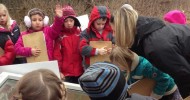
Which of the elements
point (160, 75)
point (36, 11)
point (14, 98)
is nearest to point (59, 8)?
point (36, 11)

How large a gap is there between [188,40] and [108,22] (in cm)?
141

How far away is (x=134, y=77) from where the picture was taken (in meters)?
3.27

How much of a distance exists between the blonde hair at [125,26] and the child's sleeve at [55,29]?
1.07 m

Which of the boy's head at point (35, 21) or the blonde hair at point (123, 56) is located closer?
the blonde hair at point (123, 56)

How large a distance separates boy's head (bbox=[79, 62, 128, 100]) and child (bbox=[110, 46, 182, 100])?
44.7 inches

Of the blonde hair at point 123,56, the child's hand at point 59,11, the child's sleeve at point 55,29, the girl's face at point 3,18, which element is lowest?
the blonde hair at point 123,56

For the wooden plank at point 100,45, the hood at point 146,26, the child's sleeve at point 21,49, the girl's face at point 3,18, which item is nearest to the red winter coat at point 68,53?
the wooden plank at point 100,45

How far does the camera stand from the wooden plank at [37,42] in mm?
3834

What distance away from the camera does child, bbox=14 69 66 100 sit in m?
1.96

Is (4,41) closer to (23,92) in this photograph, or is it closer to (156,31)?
(156,31)

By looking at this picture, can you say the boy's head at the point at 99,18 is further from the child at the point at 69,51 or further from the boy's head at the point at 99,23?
the child at the point at 69,51

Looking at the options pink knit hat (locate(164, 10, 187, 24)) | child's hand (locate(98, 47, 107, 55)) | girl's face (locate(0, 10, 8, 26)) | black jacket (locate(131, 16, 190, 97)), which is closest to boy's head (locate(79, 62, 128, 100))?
black jacket (locate(131, 16, 190, 97))

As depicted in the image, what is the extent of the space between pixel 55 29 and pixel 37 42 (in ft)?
0.95

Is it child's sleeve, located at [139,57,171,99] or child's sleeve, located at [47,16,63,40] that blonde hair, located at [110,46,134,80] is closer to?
child's sleeve, located at [139,57,171,99]
